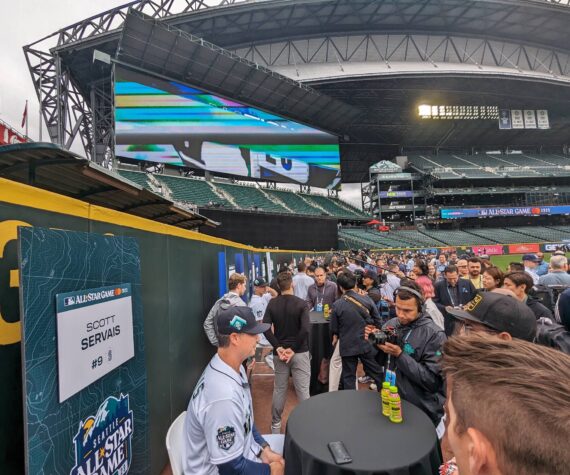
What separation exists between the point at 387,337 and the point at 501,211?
51639mm

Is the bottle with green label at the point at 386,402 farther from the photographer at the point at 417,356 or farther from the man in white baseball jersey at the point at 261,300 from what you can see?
the man in white baseball jersey at the point at 261,300

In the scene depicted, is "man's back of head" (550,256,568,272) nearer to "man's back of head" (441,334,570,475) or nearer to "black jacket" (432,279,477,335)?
"black jacket" (432,279,477,335)

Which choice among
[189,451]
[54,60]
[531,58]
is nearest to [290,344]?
[189,451]

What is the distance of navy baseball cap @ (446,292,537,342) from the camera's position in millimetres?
2516

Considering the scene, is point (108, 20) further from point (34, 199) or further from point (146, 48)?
point (34, 199)

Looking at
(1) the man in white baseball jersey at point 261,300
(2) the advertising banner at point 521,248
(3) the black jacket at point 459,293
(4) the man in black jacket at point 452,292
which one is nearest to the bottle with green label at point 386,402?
(4) the man in black jacket at point 452,292

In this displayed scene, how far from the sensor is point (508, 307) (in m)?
2.59

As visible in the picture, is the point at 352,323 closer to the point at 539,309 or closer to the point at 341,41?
the point at 539,309

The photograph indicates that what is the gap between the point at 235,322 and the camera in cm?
227

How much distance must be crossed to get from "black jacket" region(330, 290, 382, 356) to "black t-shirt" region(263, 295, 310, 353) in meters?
0.55

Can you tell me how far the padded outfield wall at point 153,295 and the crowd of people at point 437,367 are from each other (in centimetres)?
64

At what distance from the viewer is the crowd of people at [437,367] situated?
86cm

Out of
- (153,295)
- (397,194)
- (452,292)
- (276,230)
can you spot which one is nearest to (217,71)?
(276,230)

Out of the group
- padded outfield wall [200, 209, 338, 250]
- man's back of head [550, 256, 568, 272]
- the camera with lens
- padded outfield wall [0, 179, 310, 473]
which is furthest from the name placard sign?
padded outfield wall [200, 209, 338, 250]
